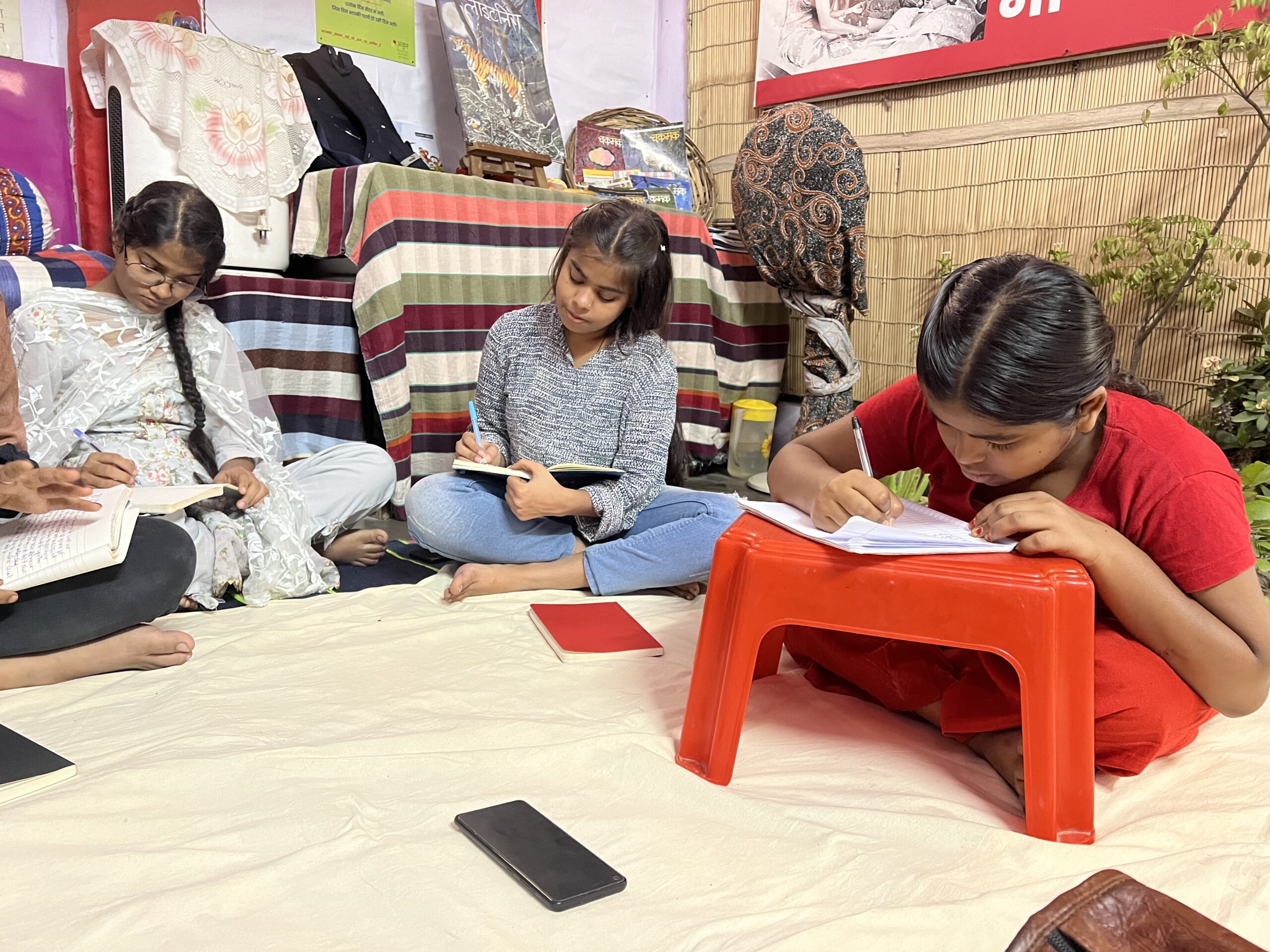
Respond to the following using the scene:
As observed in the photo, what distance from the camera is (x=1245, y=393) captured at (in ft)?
7.38

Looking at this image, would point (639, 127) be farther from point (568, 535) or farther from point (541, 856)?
point (541, 856)

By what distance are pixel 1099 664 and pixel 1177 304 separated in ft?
6.23

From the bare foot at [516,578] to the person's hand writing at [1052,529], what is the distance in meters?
0.95

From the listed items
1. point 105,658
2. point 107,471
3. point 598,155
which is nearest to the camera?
point 105,658

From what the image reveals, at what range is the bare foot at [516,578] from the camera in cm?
166

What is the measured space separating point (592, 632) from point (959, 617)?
2.35ft

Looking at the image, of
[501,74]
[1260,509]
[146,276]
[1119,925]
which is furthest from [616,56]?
[1119,925]

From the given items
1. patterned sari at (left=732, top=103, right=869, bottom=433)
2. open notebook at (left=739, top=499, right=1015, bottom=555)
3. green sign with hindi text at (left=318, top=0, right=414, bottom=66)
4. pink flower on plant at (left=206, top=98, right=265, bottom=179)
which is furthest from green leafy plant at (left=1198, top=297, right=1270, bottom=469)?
green sign with hindi text at (left=318, top=0, right=414, bottom=66)

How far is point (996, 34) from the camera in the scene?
2.68 meters

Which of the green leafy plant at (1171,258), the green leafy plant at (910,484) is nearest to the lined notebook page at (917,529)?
the green leafy plant at (910,484)

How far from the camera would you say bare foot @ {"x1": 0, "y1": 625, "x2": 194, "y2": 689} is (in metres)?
1.25

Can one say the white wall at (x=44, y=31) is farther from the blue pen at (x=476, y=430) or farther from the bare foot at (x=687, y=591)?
the bare foot at (x=687, y=591)

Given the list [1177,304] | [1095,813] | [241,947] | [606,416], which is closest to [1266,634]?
[1095,813]

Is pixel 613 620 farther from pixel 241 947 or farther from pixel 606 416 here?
pixel 241 947
